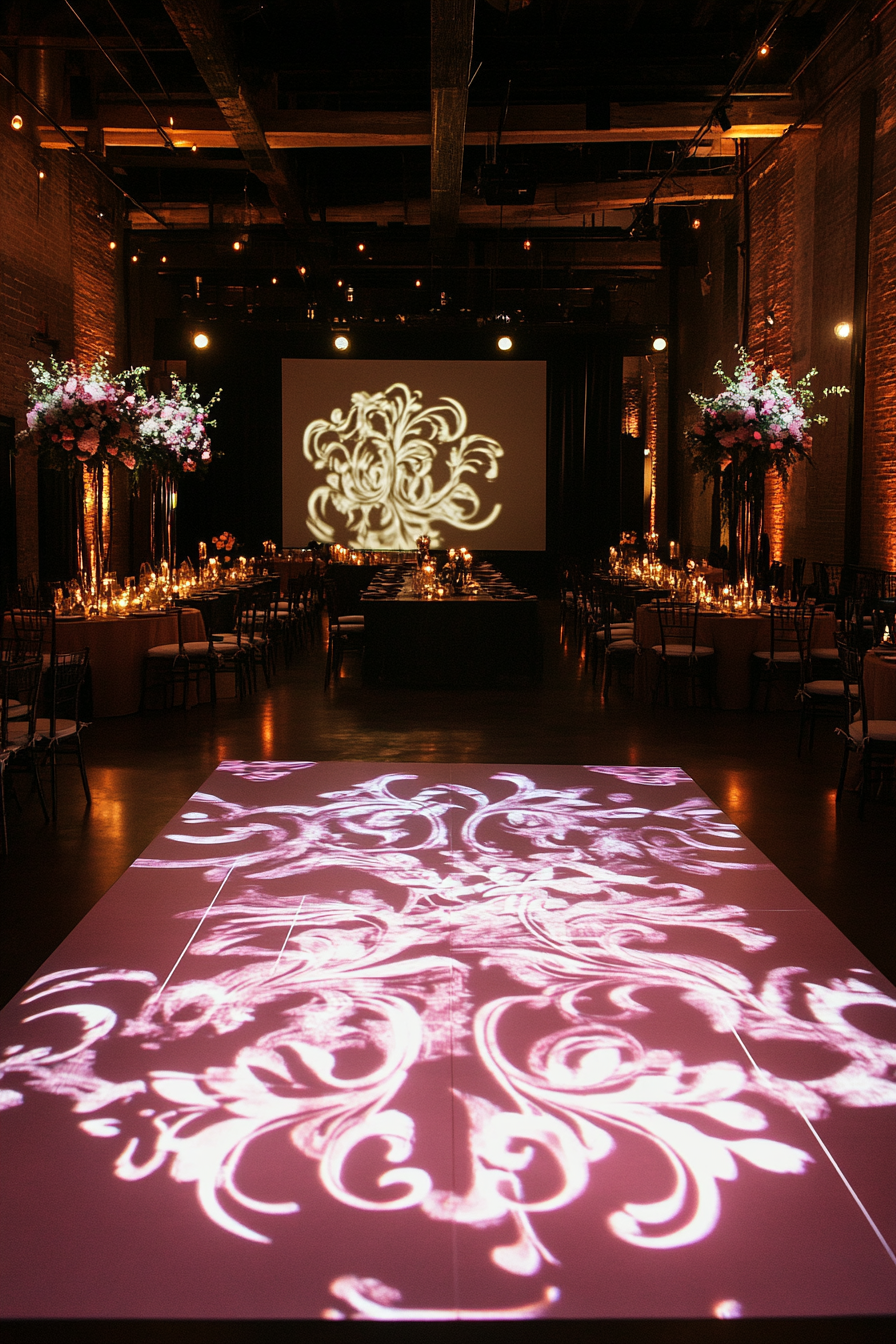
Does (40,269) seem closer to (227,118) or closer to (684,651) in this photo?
(227,118)

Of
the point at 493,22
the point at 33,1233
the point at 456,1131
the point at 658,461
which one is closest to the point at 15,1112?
the point at 33,1233

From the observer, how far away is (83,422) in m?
8.01

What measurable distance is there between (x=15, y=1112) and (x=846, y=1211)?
184cm

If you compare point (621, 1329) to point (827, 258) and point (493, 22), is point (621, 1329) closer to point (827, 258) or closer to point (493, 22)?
point (493, 22)

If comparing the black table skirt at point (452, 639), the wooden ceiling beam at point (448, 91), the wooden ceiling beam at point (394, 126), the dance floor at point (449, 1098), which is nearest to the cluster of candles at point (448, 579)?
the black table skirt at point (452, 639)

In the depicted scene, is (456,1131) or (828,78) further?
(828,78)

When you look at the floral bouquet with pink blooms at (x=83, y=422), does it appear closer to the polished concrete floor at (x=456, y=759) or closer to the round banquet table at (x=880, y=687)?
the polished concrete floor at (x=456, y=759)

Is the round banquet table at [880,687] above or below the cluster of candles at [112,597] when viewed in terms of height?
below

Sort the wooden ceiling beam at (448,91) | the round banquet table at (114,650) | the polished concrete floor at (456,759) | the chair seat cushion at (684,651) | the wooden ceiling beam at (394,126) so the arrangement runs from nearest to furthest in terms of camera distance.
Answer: the polished concrete floor at (456,759), the wooden ceiling beam at (448,91), the round banquet table at (114,650), the chair seat cushion at (684,651), the wooden ceiling beam at (394,126)

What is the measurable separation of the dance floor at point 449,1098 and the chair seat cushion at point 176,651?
365 centimetres

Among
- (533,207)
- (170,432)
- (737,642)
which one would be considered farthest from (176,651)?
(533,207)

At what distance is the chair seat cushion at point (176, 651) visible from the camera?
813 cm

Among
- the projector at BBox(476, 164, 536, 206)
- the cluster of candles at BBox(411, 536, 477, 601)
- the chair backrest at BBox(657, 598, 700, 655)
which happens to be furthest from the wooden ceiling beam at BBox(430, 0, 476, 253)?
the chair backrest at BBox(657, 598, 700, 655)

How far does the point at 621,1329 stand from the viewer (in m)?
1.99
